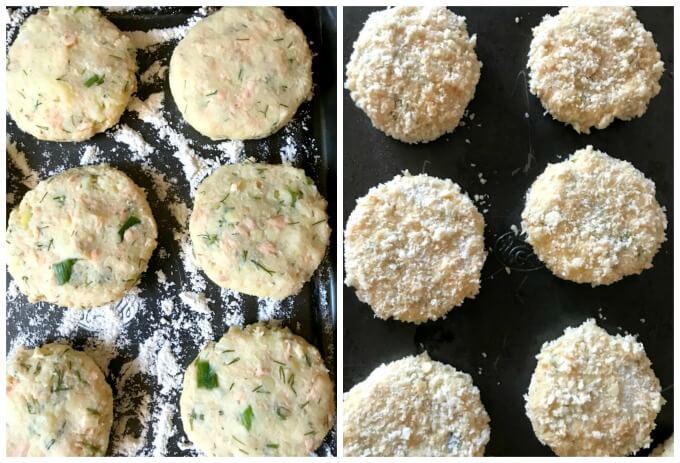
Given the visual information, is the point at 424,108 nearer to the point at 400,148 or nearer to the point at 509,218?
the point at 400,148

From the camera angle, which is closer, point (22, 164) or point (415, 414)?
point (415, 414)

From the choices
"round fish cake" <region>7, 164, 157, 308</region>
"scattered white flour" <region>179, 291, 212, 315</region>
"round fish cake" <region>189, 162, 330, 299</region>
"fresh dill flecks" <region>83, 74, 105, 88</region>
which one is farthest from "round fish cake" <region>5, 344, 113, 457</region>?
"fresh dill flecks" <region>83, 74, 105, 88</region>

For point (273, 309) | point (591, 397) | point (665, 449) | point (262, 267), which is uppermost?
point (262, 267)

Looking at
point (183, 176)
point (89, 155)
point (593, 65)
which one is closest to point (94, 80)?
point (89, 155)

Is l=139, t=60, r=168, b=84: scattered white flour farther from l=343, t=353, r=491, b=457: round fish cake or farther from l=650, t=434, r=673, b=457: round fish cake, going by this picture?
l=650, t=434, r=673, b=457: round fish cake

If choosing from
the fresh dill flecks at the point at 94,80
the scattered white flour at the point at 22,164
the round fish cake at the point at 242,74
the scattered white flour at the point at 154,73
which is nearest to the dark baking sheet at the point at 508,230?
the round fish cake at the point at 242,74

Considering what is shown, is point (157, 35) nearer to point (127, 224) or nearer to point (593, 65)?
point (127, 224)

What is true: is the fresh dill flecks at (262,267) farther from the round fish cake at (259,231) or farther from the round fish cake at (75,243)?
the round fish cake at (75,243)

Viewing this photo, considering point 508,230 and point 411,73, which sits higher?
point 411,73
